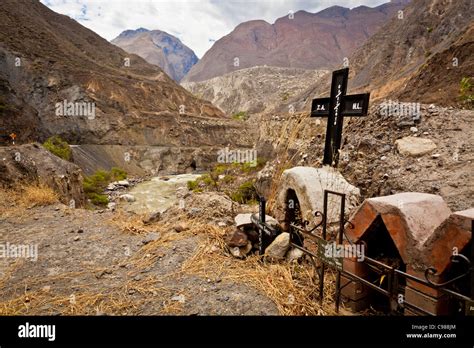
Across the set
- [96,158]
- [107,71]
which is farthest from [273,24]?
[96,158]

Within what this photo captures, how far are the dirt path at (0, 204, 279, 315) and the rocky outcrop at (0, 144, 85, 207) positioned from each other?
8.23 feet

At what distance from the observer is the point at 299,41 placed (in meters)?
117

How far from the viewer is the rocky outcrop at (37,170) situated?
6.93 meters

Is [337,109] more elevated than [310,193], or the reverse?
[337,109]

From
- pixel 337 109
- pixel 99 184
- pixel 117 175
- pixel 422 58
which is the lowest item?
pixel 99 184

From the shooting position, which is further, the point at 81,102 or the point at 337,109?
the point at 81,102

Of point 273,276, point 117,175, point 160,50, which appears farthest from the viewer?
point 160,50

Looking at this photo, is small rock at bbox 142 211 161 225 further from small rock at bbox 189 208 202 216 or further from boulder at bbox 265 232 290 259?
boulder at bbox 265 232 290 259

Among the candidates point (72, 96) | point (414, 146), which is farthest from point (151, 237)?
point (72, 96)

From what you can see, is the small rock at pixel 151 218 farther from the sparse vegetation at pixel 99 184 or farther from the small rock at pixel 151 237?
the sparse vegetation at pixel 99 184

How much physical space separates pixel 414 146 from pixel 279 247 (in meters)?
2.64

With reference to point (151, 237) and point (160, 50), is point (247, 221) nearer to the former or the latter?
point (151, 237)

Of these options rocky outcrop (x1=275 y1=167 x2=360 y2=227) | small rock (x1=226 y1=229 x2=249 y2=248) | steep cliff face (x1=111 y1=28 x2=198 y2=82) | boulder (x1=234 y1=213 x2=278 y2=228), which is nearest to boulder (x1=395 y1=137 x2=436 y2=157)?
rocky outcrop (x1=275 y1=167 x2=360 y2=227)

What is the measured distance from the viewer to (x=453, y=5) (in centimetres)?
2972
